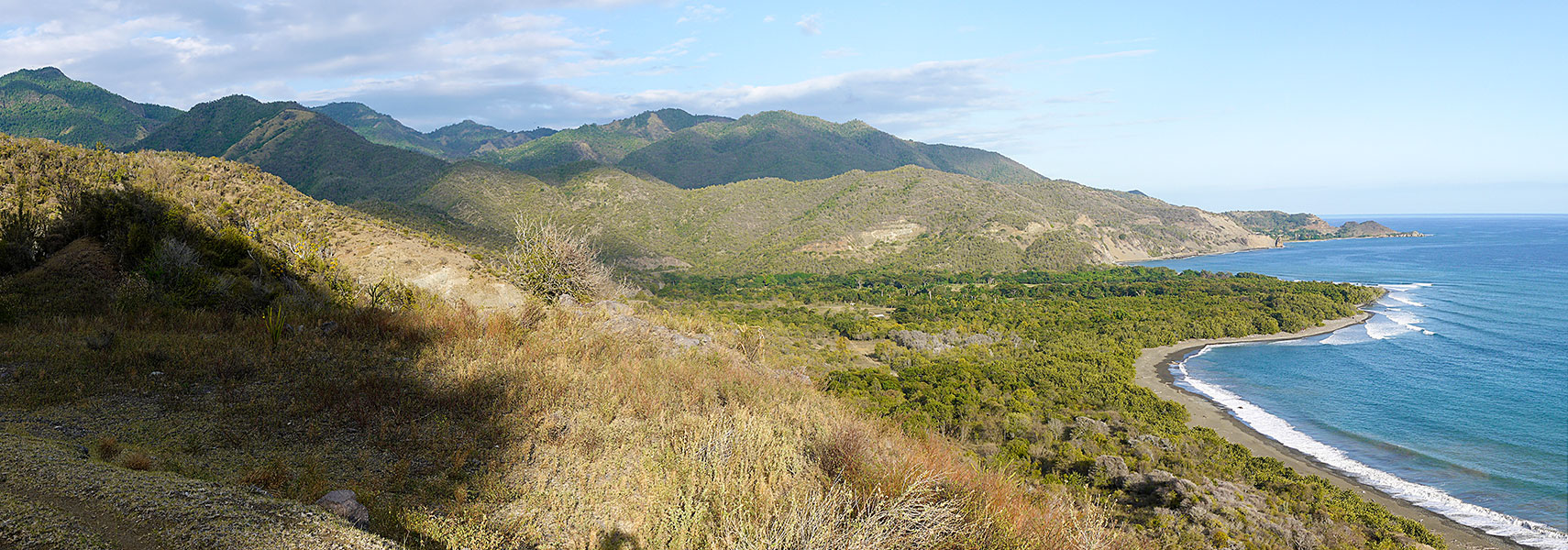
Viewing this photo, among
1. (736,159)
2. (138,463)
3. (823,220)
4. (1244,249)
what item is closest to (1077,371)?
(138,463)

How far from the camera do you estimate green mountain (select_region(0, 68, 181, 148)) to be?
81.8 meters

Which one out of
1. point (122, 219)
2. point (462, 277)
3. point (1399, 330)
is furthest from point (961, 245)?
point (122, 219)

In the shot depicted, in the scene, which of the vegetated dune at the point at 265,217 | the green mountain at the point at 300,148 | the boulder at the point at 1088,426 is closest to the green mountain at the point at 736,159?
the green mountain at the point at 300,148

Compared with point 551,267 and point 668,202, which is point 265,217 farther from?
point 668,202

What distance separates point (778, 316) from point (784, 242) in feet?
148

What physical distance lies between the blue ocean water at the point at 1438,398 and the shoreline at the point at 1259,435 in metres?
0.76

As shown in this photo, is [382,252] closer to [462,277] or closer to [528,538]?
[462,277]

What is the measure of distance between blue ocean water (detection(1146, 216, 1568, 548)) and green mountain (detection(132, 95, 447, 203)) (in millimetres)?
74389

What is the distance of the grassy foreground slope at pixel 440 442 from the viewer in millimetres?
3534

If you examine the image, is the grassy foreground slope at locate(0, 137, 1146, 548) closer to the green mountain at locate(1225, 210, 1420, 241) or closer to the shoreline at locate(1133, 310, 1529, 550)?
the shoreline at locate(1133, 310, 1529, 550)

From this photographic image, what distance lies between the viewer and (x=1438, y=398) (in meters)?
34.8

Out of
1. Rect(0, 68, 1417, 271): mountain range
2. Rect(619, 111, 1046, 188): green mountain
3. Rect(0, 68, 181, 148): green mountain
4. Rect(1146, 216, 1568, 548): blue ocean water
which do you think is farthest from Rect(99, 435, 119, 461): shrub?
Rect(619, 111, 1046, 188): green mountain

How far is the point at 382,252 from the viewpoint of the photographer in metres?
19.5

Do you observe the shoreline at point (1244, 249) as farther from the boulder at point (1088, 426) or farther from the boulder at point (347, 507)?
the boulder at point (347, 507)
